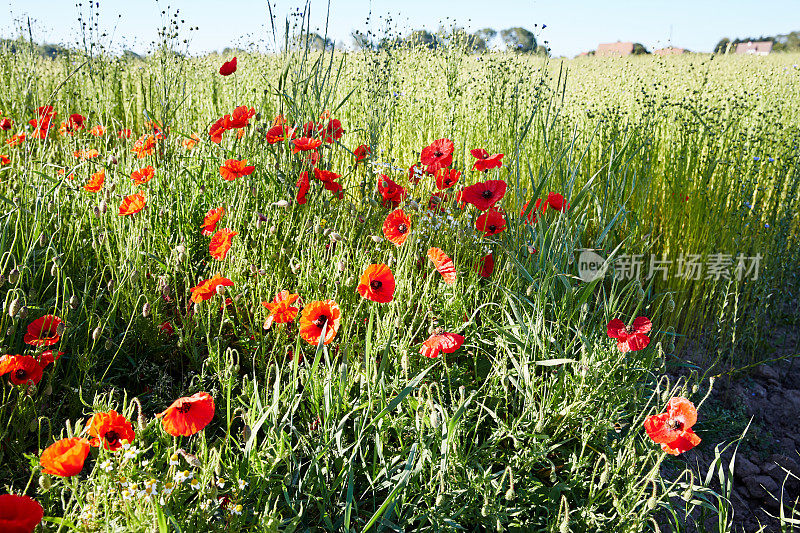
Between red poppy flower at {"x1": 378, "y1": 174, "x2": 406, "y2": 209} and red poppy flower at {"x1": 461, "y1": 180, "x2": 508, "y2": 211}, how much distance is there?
296 millimetres

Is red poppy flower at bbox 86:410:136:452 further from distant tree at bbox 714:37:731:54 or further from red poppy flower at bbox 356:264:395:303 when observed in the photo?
distant tree at bbox 714:37:731:54

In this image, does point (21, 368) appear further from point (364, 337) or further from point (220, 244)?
point (364, 337)

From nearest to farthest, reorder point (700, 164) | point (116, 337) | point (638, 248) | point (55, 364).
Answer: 1. point (55, 364)
2. point (116, 337)
3. point (638, 248)
4. point (700, 164)

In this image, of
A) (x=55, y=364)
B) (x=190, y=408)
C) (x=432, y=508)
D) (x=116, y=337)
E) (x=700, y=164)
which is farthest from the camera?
(x=700, y=164)

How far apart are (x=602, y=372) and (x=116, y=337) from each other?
4.89ft

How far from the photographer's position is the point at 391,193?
213 centimetres

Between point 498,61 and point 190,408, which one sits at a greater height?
point 498,61

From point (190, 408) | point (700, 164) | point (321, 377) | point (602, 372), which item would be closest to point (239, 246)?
point (321, 377)

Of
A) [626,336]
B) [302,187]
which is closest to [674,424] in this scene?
[626,336]

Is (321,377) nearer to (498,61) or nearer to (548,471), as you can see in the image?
(548,471)

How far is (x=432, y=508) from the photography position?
119cm

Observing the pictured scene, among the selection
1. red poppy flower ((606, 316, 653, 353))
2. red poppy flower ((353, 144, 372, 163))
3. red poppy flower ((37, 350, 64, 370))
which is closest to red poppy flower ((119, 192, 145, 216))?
red poppy flower ((37, 350, 64, 370))

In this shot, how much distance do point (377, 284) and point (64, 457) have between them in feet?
2.60

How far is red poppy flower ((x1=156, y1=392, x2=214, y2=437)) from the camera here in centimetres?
108
